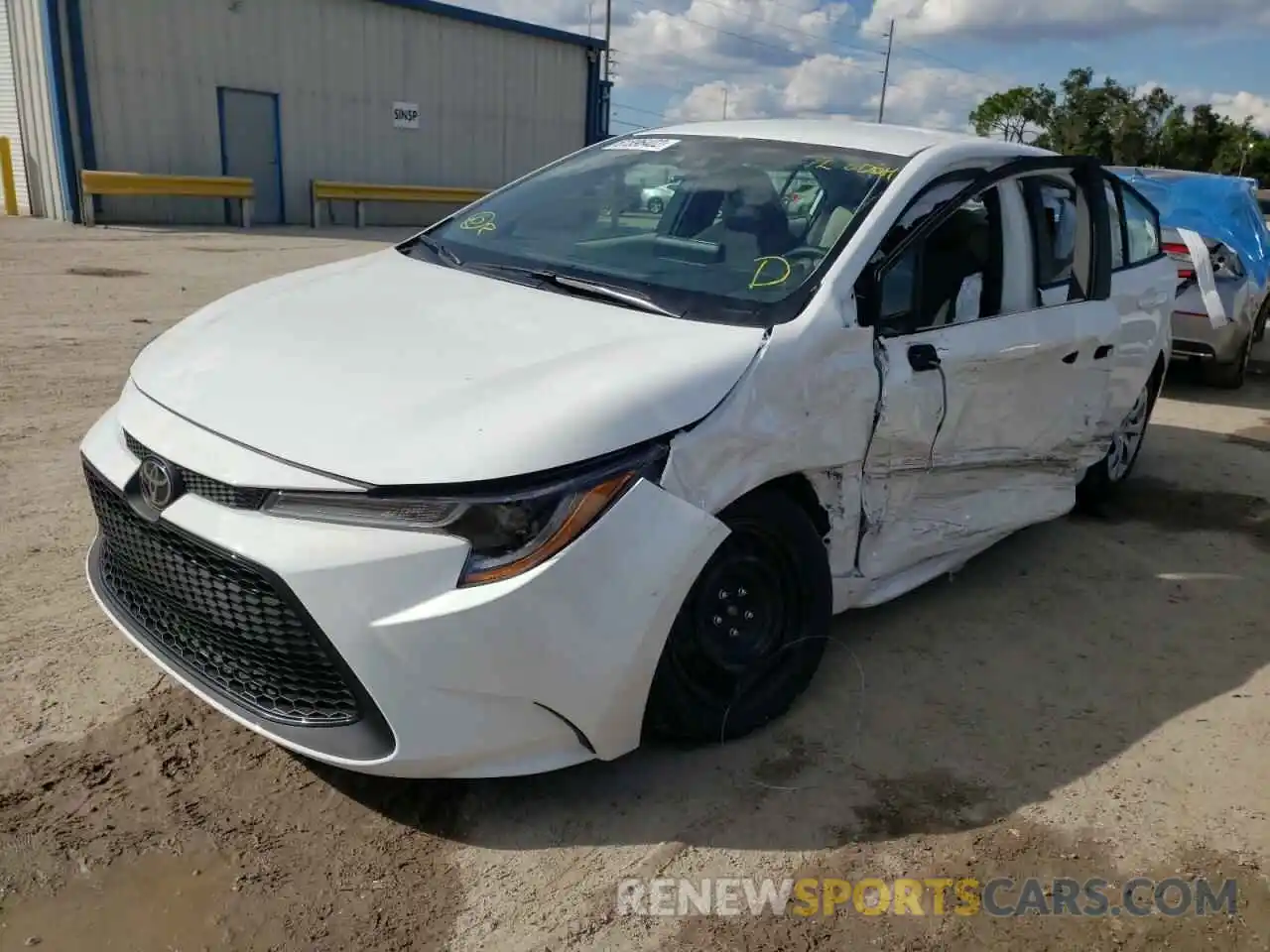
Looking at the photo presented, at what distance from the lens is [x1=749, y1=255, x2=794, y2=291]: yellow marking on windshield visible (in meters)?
3.08

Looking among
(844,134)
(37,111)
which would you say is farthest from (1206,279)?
(37,111)

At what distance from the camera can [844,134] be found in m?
3.80

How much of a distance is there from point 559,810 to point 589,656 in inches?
22.7

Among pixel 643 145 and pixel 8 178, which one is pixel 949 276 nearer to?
pixel 643 145

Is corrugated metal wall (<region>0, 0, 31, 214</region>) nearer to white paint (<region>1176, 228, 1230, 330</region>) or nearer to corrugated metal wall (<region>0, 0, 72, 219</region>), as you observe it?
corrugated metal wall (<region>0, 0, 72, 219</region>)

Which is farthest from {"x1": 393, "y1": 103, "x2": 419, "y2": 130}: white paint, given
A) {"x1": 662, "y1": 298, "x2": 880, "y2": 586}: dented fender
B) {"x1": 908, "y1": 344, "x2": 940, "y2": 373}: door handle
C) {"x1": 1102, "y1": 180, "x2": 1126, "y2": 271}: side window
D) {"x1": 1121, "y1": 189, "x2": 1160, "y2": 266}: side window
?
{"x1": 662, "y1": 298, "x2": 880, "y2": 586}: dented fender

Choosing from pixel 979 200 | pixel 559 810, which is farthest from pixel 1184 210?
pixel 559 810

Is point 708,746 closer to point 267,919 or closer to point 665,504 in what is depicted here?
point 665,504

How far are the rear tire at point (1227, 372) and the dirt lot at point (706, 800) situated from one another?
489 cm

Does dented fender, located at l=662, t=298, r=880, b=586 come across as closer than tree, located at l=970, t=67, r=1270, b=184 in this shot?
Yes

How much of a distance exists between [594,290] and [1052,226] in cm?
211

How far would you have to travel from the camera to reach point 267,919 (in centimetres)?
227

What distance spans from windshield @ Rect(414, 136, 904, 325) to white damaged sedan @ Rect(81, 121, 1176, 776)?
0.02 metres

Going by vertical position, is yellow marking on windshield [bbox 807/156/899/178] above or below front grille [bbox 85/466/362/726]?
above
